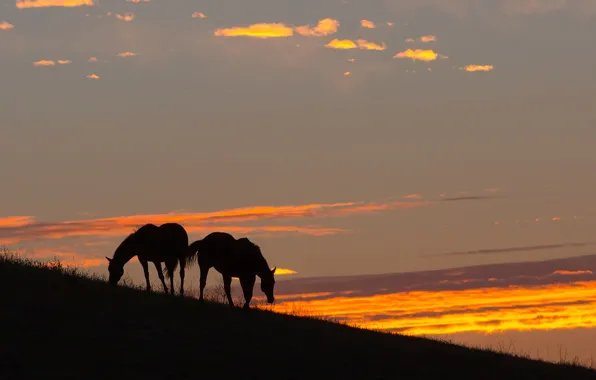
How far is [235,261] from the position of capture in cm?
3023

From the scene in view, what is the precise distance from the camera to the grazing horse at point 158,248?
32.6 m

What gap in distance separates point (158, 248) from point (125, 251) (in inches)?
52.1

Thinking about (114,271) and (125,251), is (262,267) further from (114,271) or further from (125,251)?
(114,271)

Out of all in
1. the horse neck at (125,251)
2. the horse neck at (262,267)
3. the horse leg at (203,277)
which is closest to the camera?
the horse neck at (262,267)

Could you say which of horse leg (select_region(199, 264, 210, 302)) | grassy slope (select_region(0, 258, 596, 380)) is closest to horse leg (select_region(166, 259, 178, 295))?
grassy slope (select_region(0, 258, 596, 380))

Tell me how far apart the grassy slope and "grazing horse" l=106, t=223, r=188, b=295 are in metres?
1.43

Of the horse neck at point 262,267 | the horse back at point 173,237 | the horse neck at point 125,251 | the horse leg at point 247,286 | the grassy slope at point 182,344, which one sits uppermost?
the horse back at point 173,237

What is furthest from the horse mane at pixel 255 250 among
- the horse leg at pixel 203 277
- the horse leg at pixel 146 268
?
the horse leg at pixel 146 268

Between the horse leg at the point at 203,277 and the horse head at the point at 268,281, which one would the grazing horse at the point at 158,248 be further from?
the horse head at the point at 268,281

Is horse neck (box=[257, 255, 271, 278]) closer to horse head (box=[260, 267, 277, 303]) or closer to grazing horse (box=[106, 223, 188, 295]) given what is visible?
horse head (box=[260, 267, 277, 303])

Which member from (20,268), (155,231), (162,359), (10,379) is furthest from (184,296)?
(10,379)

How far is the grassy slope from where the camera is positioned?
23516 mm

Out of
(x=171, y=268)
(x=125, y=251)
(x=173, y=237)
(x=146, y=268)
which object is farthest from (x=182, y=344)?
(x=125, y=251)

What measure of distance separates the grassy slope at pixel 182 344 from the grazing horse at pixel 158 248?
1.43 metres
